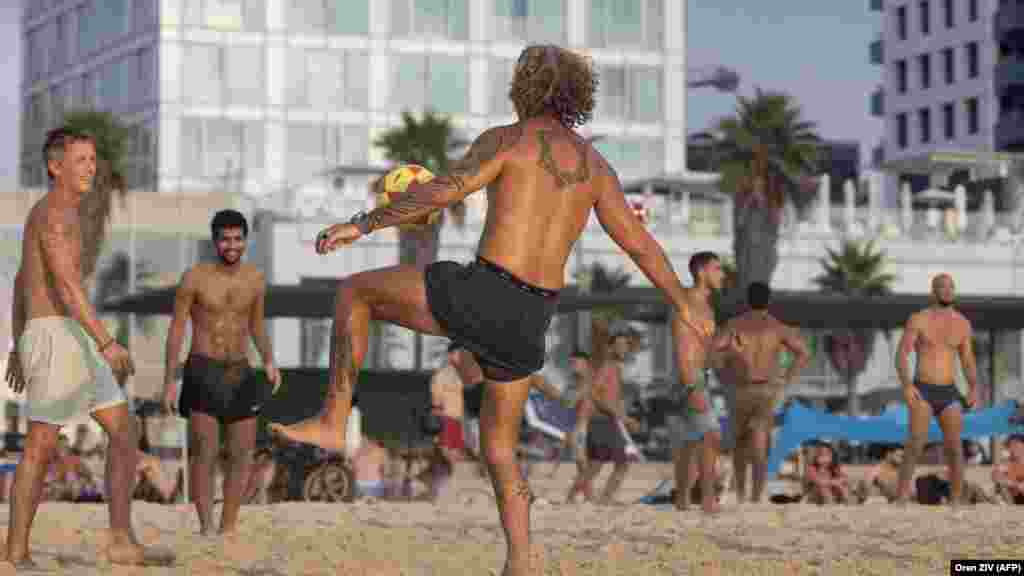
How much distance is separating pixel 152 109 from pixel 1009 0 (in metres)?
37.8

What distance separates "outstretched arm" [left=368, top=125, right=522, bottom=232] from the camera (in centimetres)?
Result: 740

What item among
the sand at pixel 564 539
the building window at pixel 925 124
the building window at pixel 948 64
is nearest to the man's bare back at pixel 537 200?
the sand at pixel 564 539

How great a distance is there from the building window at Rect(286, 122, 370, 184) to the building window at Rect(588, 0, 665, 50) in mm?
9990

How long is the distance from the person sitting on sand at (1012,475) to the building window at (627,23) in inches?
2335

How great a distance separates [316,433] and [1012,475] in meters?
11.7

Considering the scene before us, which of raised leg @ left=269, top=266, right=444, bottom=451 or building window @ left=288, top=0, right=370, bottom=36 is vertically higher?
building window @ left=288, top=0, right=370, bottom=36

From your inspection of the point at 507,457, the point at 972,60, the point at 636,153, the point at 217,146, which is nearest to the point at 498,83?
the point at 636,153

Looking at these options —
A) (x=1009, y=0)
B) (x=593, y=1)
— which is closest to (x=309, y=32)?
(x=593, y=1)

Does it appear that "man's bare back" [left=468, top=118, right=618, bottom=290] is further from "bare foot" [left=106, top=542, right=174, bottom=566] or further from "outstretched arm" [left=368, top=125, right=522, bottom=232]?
"bare foot" [left=106, top=542, right=174, bottom=566]

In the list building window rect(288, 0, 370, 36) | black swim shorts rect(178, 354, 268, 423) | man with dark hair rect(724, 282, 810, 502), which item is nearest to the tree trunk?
building window rect(288, 0, 370, 36)

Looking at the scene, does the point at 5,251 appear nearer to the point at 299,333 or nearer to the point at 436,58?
the point at 299,333

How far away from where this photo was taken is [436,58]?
244 feet

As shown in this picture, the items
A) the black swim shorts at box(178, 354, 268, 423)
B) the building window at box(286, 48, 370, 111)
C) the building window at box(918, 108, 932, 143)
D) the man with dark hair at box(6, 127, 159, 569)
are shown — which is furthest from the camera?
the building window at box(918, 108, 932, 143)

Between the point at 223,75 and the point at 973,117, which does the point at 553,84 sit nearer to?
the point at 223,75
